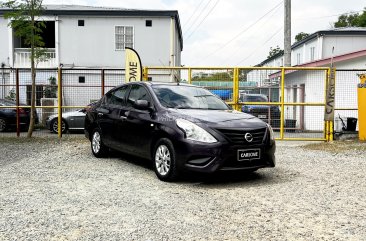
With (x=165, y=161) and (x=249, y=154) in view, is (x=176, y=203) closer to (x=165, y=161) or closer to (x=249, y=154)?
(x=165, y=161)

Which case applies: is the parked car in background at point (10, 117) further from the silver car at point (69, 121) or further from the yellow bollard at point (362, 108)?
the yellow bollard at point (362, 108)

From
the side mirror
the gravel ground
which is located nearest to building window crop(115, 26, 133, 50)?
the gravel ground

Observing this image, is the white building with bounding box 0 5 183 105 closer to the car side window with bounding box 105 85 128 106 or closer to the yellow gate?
the yellow gate

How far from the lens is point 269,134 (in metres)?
6.54

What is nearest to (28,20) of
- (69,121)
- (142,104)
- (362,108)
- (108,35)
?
(69,121)

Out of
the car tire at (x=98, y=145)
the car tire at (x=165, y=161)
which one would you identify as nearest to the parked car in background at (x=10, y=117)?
the car tire at (x=98, y=145)

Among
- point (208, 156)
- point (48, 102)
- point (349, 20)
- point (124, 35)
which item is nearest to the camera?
point (208, 156)

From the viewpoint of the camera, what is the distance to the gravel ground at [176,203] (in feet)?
13.4

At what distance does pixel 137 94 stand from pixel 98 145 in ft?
5.69

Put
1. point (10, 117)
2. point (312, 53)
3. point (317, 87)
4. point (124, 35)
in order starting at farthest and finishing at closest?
point (312, 53), point (124, 35), point (317, 87), point (10, 117)

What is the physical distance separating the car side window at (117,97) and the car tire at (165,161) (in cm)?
181

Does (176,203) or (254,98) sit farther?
(254,98)

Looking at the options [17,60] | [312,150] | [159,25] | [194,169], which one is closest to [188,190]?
[194,169]

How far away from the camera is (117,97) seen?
8.30 metres
